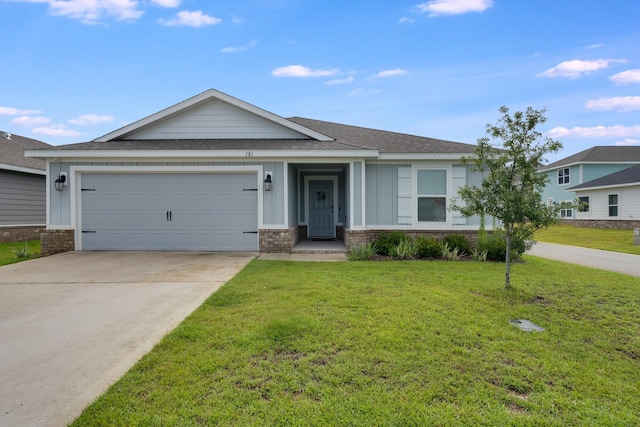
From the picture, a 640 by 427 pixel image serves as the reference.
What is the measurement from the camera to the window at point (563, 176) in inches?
1158

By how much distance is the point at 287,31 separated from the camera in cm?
1313

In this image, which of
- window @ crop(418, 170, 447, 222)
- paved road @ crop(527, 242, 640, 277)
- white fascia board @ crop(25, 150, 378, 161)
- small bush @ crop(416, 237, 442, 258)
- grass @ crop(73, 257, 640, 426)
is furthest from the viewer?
window @ crop(418, 170, 447, 222)

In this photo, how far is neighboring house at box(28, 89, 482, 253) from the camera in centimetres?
998

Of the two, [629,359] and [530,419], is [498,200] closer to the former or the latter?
[629,359]

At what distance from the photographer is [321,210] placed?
13.6 meters

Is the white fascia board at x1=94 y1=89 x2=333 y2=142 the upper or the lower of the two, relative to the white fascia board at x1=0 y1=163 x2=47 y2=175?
upper

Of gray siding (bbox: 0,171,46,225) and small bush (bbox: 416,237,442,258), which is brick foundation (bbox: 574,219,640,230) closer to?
small bush (bbox: 416,237,442,258)

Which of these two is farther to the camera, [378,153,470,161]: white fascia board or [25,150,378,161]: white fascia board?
[378,153,470,161]: white fascia board

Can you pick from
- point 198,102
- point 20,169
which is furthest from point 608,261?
point 20,169

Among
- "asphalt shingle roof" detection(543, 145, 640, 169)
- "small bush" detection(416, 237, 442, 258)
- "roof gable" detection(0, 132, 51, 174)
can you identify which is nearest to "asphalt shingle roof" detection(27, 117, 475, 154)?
"small bush" detection(416, 237, 442, 258)

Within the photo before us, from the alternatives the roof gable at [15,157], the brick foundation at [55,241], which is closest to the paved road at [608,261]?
the brick foundation at [55,241]

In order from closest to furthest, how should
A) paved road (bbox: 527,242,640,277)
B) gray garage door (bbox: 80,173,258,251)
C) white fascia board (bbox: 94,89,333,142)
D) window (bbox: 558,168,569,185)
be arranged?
1. paved road (bbox: 527,242,640,277)
2. gray garage door (bbox: 80,173,258,251)
3. white fascia board (bbox: 94,89,333,142)
4. window (bbox: 558,168,569,185)

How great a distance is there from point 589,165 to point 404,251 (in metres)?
27.3

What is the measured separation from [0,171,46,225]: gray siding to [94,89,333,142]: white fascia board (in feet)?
19.2
